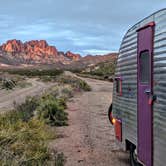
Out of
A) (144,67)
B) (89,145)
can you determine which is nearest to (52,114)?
(89,145)

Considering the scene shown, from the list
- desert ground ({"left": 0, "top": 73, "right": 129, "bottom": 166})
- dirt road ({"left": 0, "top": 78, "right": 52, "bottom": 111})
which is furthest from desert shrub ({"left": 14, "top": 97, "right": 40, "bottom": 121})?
dirt road ({"left": 0, "top": 78, "right": 52, "bottom": 111})

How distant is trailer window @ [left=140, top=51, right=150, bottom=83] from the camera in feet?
25.0

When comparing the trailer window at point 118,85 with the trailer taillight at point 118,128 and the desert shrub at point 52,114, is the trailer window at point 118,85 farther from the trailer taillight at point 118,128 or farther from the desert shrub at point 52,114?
the desert shrub at point 52,114

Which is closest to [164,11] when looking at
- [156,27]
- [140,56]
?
[156,27]

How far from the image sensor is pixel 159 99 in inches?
271

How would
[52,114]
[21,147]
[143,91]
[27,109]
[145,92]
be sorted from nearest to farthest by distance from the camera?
[145,92]
[143,91]
[21,147]
[52,114]
[27,109]

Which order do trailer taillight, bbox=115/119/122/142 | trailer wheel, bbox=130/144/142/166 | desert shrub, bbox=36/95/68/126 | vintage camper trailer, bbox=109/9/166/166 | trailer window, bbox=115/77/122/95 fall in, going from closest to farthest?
1. vintage camper trailer, bbox=109/9/166/166
2. trailer wheel, bbox=130/144/142/166
3. trailer window, bbox=115/77/122/95
4. trailer taillight, bbox=115/119/122/142
5. desert shrub, bbox=36/95/68/126

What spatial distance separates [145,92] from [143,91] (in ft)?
0.48

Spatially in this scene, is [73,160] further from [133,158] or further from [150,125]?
[150,125]

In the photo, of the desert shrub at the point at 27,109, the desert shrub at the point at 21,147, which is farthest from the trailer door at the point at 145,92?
the desert shrub at the point at 27,109

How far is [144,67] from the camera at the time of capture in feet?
25.7

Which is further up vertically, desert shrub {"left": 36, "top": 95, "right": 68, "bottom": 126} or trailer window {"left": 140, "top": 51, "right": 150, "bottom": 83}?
trailer window {"left": 140, "top": 51, "right": 150, "bottom": 83}

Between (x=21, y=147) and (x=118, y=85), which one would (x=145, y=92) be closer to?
(x=118, y=85)

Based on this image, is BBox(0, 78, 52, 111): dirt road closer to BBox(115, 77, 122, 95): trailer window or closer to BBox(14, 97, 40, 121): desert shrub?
BBox(14, 97, 40, 121): desert shrub
